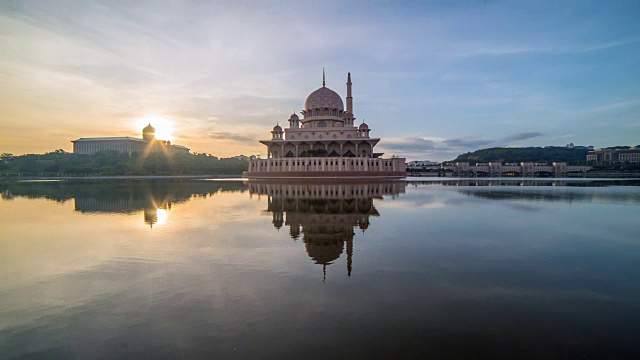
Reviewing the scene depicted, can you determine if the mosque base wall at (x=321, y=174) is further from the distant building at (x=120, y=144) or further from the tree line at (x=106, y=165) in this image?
the distant building at (x=120, y=144)

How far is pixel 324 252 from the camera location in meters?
7.95

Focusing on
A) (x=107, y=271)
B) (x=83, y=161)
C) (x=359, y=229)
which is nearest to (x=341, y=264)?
(x=359, y=229)

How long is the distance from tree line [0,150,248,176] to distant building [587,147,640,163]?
149121mm

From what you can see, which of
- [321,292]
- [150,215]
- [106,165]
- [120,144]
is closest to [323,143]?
[150,215]

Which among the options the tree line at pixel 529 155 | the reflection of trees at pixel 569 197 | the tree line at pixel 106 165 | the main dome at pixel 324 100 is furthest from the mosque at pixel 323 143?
the tree line at pixel 529 155

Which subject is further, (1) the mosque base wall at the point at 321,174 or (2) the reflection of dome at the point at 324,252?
(1) the mosque base wall at the point at 321,174

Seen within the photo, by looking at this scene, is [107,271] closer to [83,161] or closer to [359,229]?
[359,229]

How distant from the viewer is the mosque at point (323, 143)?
1949 inches

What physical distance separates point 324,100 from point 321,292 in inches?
2186

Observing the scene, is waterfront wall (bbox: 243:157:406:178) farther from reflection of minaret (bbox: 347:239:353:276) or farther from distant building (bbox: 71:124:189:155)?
distant building (bbox: 71:124:189:155)

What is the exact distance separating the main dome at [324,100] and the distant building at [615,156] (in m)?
131

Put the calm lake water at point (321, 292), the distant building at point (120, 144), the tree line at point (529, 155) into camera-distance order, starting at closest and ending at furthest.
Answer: the calm lake water at point (321, 292) < the distant building at point (120, 144) < the tree line at point (529, 155)

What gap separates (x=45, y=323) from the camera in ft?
14.7

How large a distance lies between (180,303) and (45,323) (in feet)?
5.52
